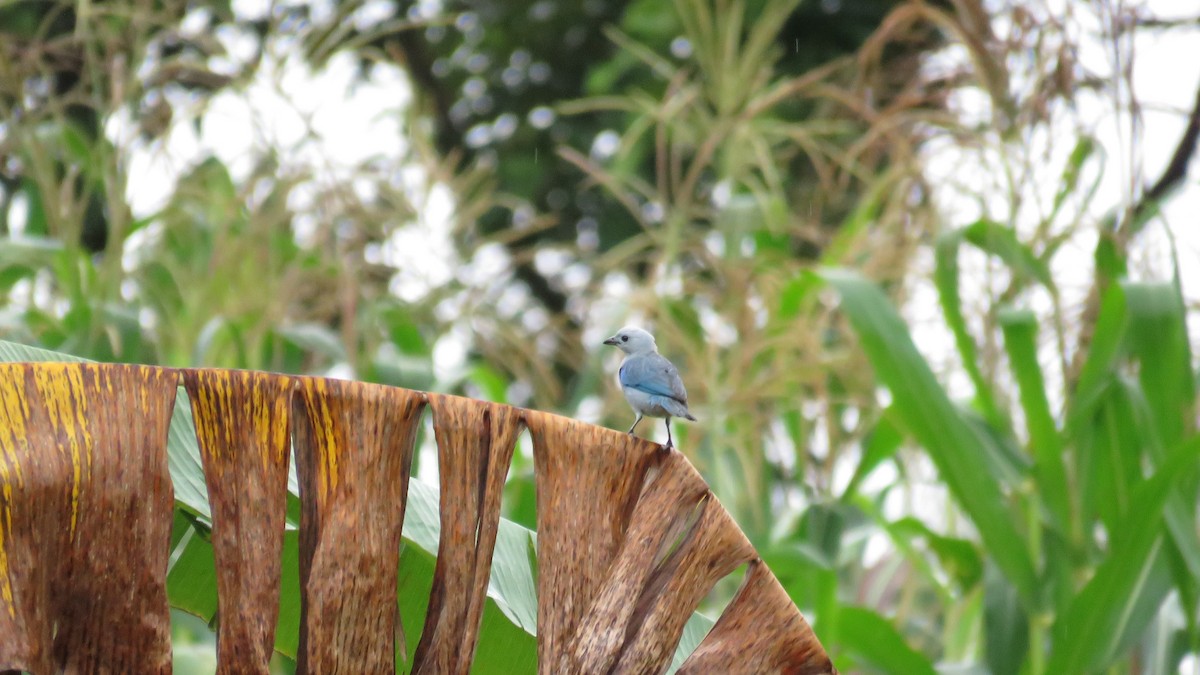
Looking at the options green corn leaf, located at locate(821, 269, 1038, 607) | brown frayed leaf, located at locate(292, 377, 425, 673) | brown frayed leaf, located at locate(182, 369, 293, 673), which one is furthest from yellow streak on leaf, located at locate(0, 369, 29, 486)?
green corn leaf, located at locate(821, 269, 1038, 607)

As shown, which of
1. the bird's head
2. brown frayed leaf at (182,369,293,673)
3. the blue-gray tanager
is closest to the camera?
brown frayed leaf at (182,369,293,673)

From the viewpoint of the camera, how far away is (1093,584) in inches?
108

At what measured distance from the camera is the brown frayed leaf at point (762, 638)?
195 centimetres

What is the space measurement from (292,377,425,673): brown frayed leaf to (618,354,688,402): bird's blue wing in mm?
521

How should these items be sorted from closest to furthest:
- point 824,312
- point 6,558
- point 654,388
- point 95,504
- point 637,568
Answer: point 6,558 → point 95,504 → point 637,568 → point 654,388 → point 824,312

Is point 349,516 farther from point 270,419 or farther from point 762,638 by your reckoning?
point 762,638

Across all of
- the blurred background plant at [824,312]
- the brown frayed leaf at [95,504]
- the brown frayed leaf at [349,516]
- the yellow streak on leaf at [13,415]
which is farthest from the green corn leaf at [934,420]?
the yellow streak on leaf at [13,415]

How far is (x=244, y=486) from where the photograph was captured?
188 cm

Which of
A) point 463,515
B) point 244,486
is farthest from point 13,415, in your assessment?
point 463,515

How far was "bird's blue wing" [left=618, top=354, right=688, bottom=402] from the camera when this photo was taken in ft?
7.65

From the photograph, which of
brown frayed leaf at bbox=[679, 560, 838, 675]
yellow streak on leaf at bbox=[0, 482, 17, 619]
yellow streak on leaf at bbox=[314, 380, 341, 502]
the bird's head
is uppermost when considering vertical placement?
the bird's head

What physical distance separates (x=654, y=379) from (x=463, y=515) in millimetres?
521

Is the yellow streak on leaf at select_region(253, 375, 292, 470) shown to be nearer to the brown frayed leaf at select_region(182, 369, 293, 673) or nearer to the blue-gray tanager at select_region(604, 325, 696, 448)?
the brown frayed leaf at select_region(182, 369, 293, 673)

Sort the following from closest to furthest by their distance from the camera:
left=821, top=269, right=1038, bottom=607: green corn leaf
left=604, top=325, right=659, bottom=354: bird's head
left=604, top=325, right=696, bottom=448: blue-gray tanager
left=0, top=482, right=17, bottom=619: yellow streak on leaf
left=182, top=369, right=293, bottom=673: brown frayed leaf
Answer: left=0, top=482, right=17, bottom=619: yellow streak on leaf
left=182, top=369, right=293, bottom=673: brown frayed leaf
left=604, top=325, right=696, bottom=448: blue-gray tanager
left=604, top=325, right=659, bottom=354: bird's head
left=821, top=269, right=1038, bottom=607: green corn leaf
